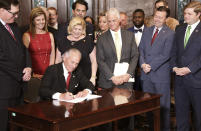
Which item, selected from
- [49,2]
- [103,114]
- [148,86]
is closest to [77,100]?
[103,114]

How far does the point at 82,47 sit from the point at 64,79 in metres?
0.90

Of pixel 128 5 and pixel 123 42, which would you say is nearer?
pixel 123 42

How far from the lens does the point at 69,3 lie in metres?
7.54

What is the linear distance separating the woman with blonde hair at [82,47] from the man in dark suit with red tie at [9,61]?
0.90 m

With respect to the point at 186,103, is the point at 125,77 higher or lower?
higher

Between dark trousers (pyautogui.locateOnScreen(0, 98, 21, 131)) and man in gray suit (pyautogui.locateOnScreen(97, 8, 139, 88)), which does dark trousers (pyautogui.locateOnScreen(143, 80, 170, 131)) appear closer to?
man in gray suit (pyautogui.locateOnScreen(97, 8, 139, 88))

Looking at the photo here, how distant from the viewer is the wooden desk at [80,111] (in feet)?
10.2

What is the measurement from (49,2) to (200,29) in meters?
3.63

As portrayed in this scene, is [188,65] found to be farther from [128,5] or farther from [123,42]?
[128,5]

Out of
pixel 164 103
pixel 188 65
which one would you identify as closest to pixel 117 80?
pixel 164 103

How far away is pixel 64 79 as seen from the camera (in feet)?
13.5

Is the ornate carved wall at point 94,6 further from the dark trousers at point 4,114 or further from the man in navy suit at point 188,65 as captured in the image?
the dark trousers at point 4,114

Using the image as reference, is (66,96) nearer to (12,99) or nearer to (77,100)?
(77,100)

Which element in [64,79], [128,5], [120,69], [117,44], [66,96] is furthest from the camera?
[128,5]
